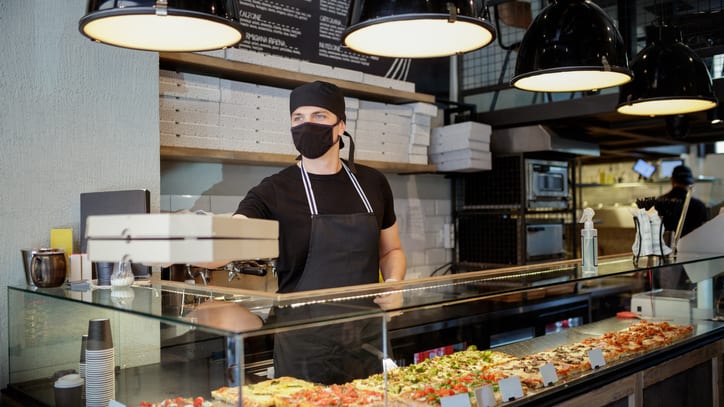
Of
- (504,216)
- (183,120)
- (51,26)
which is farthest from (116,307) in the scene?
(504,216)

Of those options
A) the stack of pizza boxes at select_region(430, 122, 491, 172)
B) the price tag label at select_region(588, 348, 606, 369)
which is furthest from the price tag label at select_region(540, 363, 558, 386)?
the stack of pizza boxes at select_region(430, 122, 491, 172)

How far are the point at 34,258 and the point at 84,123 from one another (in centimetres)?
67

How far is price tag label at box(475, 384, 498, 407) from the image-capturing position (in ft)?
5.69

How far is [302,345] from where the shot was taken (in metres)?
1.61

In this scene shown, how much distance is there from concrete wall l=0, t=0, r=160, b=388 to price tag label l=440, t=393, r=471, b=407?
1.74 metres

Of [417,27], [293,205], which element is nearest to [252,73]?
[293,205]

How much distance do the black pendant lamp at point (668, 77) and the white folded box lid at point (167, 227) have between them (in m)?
2.51

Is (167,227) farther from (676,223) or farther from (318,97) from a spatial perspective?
(676,223)

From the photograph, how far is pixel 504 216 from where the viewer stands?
5.07 meters

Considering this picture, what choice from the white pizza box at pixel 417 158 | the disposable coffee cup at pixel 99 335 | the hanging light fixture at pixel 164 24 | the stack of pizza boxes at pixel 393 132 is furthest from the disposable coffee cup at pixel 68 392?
the white pizza box at pixel 417 158

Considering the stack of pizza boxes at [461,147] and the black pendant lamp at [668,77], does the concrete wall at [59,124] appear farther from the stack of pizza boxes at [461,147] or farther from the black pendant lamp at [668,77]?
the stack of pizza boxes at [461,147]

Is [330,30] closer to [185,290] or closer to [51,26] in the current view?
[51,26]

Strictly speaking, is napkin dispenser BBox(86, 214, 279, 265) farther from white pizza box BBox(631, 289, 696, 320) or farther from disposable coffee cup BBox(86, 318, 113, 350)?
white pizza box BBox(631, 289, 696, 320)

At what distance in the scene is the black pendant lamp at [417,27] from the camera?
6.02 feet
